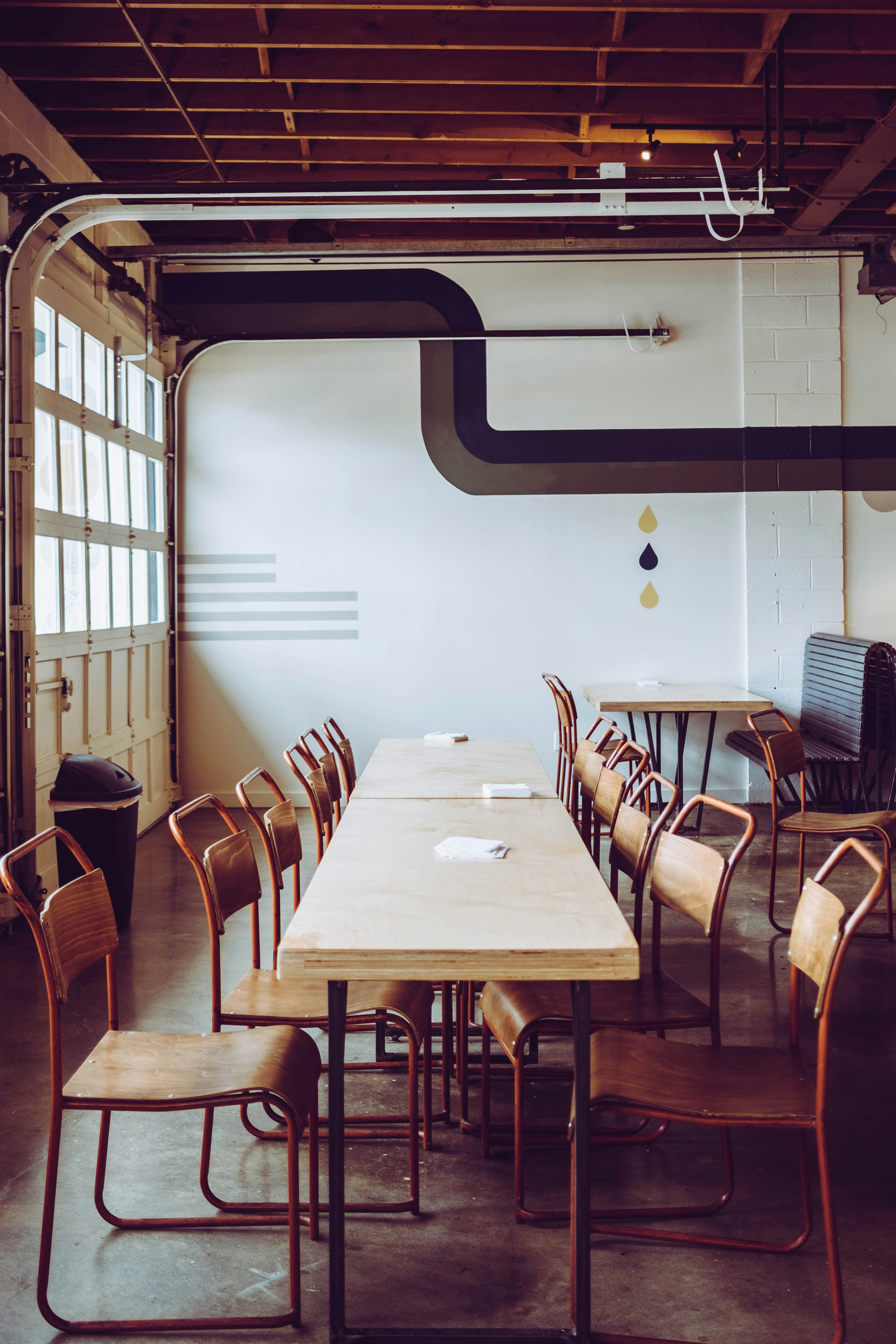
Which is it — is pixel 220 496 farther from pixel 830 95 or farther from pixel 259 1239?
pixel 259 1239

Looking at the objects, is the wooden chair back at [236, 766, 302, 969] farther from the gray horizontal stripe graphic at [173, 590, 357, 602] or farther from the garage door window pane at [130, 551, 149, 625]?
the gray horizontal stripe graphic at [173, 590, 357, 602]

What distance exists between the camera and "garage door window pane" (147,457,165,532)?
6996mm

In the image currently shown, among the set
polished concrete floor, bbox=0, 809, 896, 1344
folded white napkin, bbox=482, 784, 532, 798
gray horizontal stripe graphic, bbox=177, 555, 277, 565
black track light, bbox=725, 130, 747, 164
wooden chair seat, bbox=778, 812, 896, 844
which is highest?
black track light, bbox=725, 130, 747, 164

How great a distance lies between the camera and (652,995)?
8.75ft

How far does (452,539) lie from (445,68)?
3.14 meters

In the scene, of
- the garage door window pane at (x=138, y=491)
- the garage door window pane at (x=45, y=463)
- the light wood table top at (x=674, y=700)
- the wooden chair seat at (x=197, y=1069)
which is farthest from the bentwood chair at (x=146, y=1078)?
the garage door window pane at (x=138, y=491)

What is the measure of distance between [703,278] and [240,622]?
4.17m

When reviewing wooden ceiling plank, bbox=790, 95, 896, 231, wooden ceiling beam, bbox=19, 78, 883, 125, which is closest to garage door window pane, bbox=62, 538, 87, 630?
wooden ceiling beam, bbox=19, 78, 883, 125

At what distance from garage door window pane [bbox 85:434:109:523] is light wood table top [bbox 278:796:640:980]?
343 cm

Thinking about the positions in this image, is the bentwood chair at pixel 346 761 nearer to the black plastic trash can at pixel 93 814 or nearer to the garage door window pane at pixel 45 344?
the black plastic trash can at pixel 93 814

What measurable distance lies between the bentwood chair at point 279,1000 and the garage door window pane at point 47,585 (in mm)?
2464

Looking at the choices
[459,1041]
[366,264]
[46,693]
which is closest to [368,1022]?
[459,1041]

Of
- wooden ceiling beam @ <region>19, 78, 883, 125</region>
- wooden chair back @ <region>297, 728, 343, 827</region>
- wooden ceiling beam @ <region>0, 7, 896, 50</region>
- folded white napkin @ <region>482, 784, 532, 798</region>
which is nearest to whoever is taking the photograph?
folded white napkin @ <region>482, 784, 532, 798</region>

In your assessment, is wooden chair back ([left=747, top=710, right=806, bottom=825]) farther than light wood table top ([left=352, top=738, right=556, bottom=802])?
Yes
